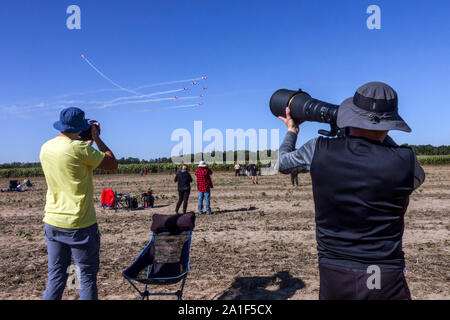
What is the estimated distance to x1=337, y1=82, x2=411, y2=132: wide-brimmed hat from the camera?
1.96m

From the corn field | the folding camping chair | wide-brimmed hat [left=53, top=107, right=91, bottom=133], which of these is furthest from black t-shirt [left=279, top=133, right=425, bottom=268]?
the corn field

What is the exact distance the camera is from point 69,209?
10.5 ft

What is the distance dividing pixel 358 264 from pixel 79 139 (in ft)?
9.38

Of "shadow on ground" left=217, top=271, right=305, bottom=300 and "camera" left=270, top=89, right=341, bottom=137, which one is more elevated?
"camera" left=270, top=89, right=341, bottom=137

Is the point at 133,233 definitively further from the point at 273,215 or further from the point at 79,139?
the point at 79,139

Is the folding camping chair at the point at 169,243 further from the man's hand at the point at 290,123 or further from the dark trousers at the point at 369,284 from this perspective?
the dark trousers at the point at 369,284

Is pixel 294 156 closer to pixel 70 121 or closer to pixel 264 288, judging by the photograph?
pixel 70 121

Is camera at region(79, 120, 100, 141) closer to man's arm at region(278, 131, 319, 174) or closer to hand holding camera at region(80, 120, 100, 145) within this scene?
hand holding camera at region(80, 120, 100, 145)

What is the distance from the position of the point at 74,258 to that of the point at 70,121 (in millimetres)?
1278

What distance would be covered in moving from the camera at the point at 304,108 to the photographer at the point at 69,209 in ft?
6.06

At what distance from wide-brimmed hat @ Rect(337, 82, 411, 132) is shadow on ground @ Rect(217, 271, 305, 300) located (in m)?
3.67

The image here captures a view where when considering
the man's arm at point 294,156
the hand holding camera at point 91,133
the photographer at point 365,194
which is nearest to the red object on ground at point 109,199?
the hand holding camera at point 91,133
